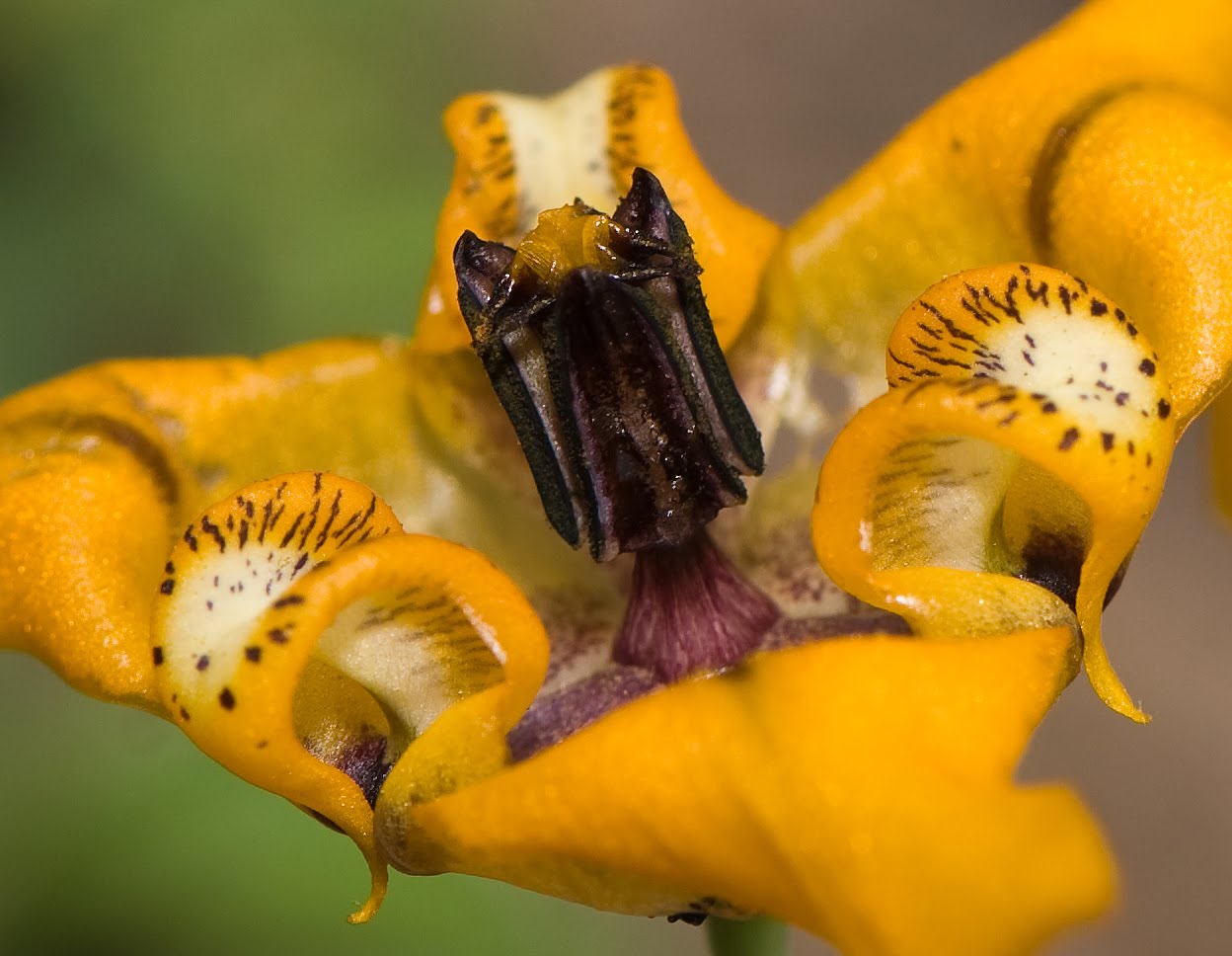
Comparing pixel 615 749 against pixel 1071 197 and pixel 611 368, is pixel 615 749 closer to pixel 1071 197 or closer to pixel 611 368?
pixel 611 368

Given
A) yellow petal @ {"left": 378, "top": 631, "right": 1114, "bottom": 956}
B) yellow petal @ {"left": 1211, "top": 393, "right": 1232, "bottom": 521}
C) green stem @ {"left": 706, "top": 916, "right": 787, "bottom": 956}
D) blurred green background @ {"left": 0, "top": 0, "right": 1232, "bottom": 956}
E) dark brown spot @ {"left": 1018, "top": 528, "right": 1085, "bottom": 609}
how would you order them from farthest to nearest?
blurred green background @ {"left": 0, "top": 0, "right": 1232, "bottom": 956}
yellow petal @ {"left": 1211, "top": 393, "right": 1232, "bottom": 521}
green stem @ {"left": 706, "top": 916, "right": 787, "bottom": 956}
dark brown spot @ {"left": 1018, "top": 528, "right": 1085, "bottom": 609}
yellow petal @ {"left": 378, "top": 631, "right": 1114, "bottom": 956}

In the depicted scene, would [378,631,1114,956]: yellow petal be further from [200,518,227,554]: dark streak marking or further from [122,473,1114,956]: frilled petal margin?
[200,518,227,554]: dark streak marking

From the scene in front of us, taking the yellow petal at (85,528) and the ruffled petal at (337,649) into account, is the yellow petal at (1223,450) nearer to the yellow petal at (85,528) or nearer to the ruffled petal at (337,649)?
the ruffled petal at (337,649)

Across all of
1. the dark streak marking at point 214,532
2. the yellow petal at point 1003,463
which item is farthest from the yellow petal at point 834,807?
the dark streak marking at point 214,532

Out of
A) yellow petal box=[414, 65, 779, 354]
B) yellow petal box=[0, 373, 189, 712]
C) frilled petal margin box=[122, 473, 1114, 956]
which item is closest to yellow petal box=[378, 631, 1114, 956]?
frilled petal margin box=[122, 473, 1114, 956]

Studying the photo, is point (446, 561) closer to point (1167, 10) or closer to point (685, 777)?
point (685, 777)

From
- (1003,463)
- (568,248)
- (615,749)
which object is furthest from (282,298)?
(615,749)
